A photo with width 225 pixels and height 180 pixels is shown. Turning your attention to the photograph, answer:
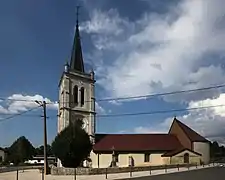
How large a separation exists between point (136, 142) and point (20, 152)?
45874 millimetres

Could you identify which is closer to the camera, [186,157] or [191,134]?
[186,157]

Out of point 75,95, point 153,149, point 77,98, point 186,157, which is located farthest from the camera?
point 77,98

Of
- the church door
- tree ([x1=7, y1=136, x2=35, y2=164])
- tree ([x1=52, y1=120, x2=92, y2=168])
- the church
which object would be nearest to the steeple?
the church

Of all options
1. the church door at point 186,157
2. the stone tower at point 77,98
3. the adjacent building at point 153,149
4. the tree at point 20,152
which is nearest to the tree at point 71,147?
the adjacent building at point 153,149

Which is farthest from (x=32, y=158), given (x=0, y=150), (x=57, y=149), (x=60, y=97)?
(x=57, y=149)

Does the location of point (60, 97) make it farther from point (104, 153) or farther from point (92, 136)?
point (104, 153)

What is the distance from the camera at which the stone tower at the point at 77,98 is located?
75863mm

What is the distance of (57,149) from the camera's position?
168ft

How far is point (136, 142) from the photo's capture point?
73938mm

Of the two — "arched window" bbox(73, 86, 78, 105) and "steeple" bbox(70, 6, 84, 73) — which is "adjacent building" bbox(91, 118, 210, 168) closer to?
"arched window" bbox(73, 86, 78, 105)

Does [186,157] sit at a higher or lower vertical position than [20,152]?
higher

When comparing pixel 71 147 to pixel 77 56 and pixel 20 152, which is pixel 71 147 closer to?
pixel 77 56

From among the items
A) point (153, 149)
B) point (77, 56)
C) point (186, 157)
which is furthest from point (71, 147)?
point (77, 56)

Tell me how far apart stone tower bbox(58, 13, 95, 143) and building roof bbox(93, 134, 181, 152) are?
3.21m
